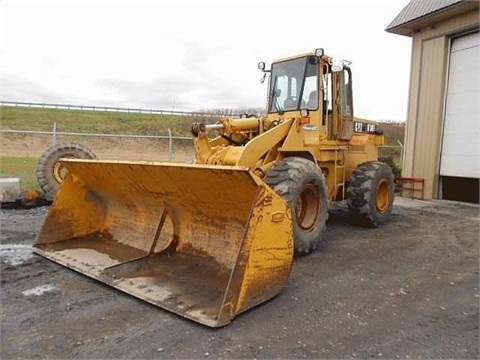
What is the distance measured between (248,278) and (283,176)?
191 cm

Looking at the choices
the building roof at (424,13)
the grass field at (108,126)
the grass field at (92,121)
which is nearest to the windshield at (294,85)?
the building roof at (424,13)

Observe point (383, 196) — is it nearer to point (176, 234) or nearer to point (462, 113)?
point (176, 234)

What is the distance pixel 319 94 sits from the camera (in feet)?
20.7

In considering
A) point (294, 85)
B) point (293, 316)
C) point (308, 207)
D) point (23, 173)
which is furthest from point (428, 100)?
point (23, 173)

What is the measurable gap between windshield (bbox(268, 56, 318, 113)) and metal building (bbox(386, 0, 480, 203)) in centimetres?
595

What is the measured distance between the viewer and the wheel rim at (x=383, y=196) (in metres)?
7.42

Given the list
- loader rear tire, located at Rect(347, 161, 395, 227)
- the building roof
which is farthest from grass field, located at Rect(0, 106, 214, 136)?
loader rear tire, located at Rect(347, 161, 395, 227)

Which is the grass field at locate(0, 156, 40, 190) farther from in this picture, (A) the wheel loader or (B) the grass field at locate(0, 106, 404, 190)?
(B) the grass field at locate(0, 106, 404, 190)

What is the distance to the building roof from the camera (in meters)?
9.91

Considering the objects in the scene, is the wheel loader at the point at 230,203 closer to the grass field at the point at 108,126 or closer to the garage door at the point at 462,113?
the garage door at the point at 462,113

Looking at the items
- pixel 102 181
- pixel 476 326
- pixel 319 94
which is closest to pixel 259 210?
pixel 476 326

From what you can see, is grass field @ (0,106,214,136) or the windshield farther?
grass field @ (0,106,214,136)

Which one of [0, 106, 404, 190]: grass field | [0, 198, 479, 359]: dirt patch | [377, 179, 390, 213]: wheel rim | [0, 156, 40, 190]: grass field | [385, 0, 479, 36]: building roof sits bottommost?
[0, 198, 479, 359]: dirt patch

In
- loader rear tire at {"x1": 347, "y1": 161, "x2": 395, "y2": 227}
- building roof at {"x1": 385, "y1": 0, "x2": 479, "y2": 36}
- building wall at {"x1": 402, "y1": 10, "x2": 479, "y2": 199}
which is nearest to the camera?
loader rear tire at {"x1": 347, "y1": 161, "x2": 395, "y2": 227}
